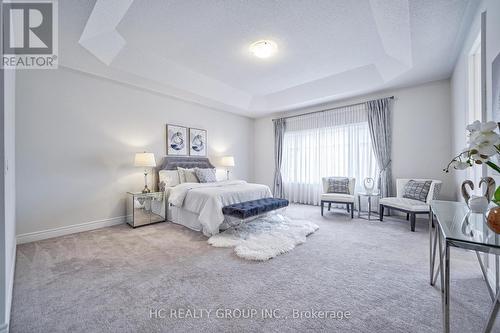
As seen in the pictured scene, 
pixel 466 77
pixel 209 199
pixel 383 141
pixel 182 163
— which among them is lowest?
pixel 209 199

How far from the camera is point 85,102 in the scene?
350 cm

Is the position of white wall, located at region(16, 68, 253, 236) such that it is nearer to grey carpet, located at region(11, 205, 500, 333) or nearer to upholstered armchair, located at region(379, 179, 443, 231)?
grey carpet, located at region(11, 205, 500, 333)

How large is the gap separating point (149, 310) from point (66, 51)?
351 cm

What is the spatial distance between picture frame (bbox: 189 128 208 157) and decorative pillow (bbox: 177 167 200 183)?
0.62 metres

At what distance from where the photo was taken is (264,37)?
290 cm

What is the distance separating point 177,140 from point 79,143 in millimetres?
1761

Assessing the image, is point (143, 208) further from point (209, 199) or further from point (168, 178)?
point (209, 199)

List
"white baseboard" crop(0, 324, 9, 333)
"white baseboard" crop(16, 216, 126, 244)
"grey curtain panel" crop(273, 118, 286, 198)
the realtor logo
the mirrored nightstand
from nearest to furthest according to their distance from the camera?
1. "white baseboard" crop(0, 324, 9, 333)
2. the realtor logo
3. "white baseboard" crop(16, 216, 126, 244)
4. the mirrored nightstand
5. "grey curtain panel" crop(273, 118, 286, 198)

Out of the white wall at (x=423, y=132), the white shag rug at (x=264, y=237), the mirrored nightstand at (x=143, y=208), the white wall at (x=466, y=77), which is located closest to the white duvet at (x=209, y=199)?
the white shag rug at (x=264, y=237)

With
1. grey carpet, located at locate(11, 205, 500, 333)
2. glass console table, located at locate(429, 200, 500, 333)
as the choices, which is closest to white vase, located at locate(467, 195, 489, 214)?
glass console table, located at locate(429, 200, 500, 333)

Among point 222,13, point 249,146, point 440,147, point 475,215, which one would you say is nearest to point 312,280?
point 475,215

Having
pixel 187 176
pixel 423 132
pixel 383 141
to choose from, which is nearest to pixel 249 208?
pixel 187 176

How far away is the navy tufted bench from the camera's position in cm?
301

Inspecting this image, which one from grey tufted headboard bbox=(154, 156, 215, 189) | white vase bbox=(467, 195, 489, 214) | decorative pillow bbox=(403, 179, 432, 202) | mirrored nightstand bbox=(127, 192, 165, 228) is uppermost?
grey tufted headboard bbox=(154, 156, 215, 189)
